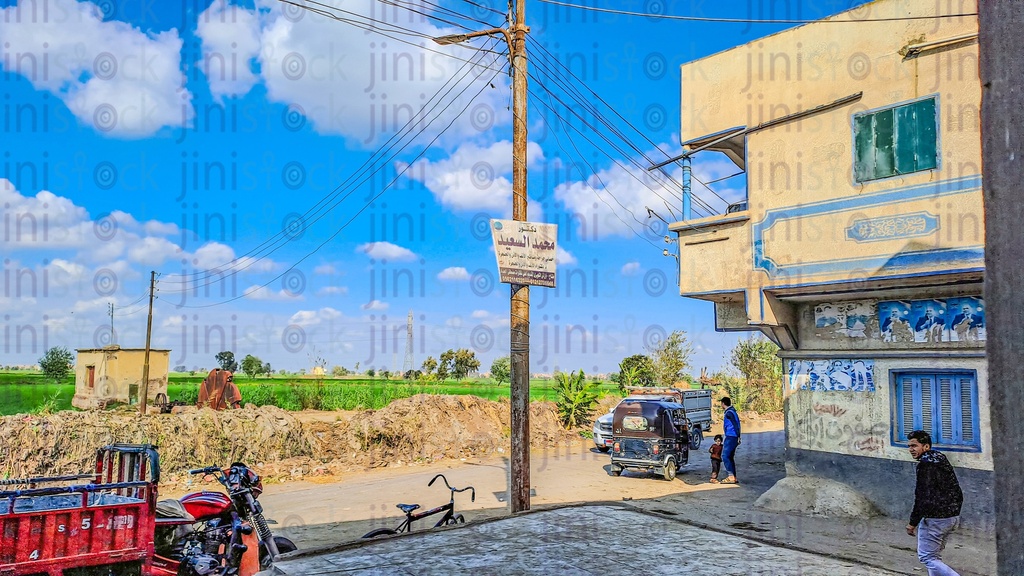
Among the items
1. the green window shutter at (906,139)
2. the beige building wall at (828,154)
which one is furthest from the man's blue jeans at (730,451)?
the green window shutter at (906,139)

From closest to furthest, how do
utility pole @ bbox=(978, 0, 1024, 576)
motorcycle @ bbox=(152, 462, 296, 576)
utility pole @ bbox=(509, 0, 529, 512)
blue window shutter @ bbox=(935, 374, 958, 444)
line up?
utility pole @ bbox=(978, 0, 1024, 576)
motorcycle @ bbox=(152, 462, 296, 576)
utility pole @ bbox=(509, 0, 529, 512)
blue window shutter @ bbox=(935, 374, 958, 444)

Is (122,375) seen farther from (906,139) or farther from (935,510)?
(935,510)

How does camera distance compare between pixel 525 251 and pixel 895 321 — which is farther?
pixel 895 321

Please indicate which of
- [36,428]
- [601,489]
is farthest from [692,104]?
[36,428]

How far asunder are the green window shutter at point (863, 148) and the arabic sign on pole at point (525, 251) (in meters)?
5.77

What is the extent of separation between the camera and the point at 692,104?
1480 centimetres

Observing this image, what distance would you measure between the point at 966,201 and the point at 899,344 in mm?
2844

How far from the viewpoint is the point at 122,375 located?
40125mm

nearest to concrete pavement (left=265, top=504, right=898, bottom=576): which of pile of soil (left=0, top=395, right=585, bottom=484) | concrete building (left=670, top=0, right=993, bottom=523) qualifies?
concrete building (left=670, top=0, right=993, bottom=523)

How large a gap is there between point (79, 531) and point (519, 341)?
20.0 ft

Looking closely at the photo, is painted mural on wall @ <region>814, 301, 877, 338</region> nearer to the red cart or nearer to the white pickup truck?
the white pickup truck

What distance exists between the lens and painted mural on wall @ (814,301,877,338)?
1284 centimetres

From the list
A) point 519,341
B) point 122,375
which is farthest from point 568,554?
point 122,375

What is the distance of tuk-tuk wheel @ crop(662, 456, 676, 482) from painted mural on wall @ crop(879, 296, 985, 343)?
697 cm
